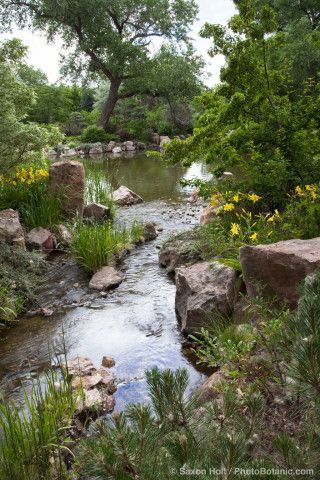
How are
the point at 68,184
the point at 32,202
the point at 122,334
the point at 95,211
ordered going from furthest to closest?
the point at 95,211 → the point at 68,184 → the point at 32,202 → the point at 122,334

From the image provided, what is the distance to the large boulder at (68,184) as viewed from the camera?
24.8 feet

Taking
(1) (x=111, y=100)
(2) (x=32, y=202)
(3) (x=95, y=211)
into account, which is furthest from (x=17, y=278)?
(1) (x=111, y=100)

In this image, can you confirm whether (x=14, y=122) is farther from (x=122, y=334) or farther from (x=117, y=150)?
(x=117, y=150)

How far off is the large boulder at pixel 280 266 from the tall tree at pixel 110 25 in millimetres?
24236

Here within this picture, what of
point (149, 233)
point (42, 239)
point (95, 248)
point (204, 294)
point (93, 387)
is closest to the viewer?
point (93, 387)

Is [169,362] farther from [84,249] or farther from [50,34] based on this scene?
[50,34]

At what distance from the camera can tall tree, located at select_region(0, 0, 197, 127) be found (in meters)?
24.1

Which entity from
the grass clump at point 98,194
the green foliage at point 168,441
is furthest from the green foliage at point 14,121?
the green foliage at point 168,441

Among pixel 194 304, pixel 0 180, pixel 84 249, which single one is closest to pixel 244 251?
pixel 194 304

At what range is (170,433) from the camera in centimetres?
114

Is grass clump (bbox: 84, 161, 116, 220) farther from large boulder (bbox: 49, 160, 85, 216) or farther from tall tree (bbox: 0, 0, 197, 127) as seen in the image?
tall tree (bbox: 0, 0, 197, 127)

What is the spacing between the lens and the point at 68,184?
7.63 metres

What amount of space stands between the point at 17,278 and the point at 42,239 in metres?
1.55

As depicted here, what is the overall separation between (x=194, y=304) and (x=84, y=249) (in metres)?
2.42
